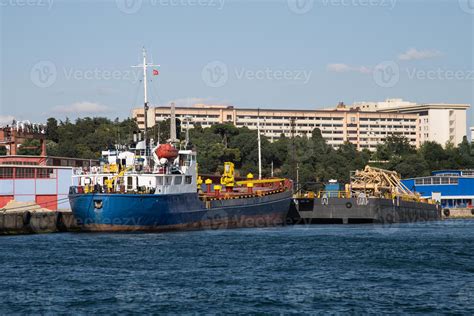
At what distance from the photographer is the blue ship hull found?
67.3m

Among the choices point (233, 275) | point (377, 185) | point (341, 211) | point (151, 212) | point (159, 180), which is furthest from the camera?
point (377, 185)

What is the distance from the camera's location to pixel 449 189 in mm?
131625

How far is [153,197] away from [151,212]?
1248 millimetres

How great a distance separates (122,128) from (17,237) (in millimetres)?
122069

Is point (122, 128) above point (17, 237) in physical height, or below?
above

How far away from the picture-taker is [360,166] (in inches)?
6919

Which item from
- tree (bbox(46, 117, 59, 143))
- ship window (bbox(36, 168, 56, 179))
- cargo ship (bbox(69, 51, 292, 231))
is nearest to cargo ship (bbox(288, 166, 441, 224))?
cargo ship (bbox(69, 51, 292, 231))

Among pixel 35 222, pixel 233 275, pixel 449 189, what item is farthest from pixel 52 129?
pixel 233 275

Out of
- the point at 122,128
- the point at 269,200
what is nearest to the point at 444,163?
the point at 122,128

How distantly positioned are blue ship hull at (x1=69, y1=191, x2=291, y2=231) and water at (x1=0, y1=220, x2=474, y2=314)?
3849 mm

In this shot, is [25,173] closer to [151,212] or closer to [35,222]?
[35,222]

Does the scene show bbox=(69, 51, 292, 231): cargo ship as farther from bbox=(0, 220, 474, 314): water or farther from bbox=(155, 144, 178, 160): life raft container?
bbox=(0, 220, 474, 314): water

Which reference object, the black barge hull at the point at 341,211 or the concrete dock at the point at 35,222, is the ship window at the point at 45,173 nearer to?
the concrete dock at the point at 35,222

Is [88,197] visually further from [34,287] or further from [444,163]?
[444,163]
